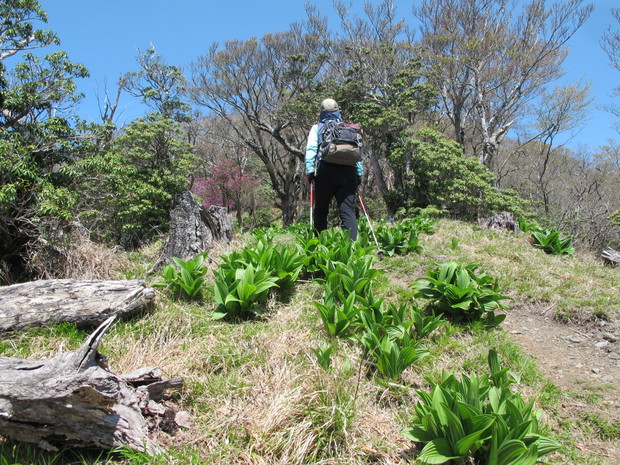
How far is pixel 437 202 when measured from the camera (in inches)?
526

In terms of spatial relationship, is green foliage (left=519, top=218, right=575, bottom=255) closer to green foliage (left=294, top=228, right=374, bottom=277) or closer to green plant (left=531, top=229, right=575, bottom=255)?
green plant (left=531, top=229, right=575, bottom=255)

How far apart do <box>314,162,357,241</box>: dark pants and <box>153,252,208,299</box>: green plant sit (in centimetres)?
196

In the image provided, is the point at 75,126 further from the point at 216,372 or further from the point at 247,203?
the point at 247,203

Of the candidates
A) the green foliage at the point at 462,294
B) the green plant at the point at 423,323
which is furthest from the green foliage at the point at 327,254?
the green plant at the point at 423,323

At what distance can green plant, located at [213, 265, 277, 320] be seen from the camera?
9.31 ft

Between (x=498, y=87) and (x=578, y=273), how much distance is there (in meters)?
16.4

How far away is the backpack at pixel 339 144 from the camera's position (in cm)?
425

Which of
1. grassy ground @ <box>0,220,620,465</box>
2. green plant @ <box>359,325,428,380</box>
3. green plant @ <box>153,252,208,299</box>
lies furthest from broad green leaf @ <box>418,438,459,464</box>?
green plant @ <box>153,252,208,299</box>

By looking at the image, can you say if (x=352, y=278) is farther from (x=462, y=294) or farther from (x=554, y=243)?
(x=554, y=243)

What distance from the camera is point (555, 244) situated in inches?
209

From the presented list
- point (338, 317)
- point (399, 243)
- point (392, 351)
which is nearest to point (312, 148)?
point (399, 243)

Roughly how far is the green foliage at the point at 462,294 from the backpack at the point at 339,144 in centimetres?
186

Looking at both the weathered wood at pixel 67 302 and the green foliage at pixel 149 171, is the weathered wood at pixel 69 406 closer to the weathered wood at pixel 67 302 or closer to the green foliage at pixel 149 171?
the weathered wood at pixel 67 302

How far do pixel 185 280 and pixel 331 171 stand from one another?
228 centimetres
